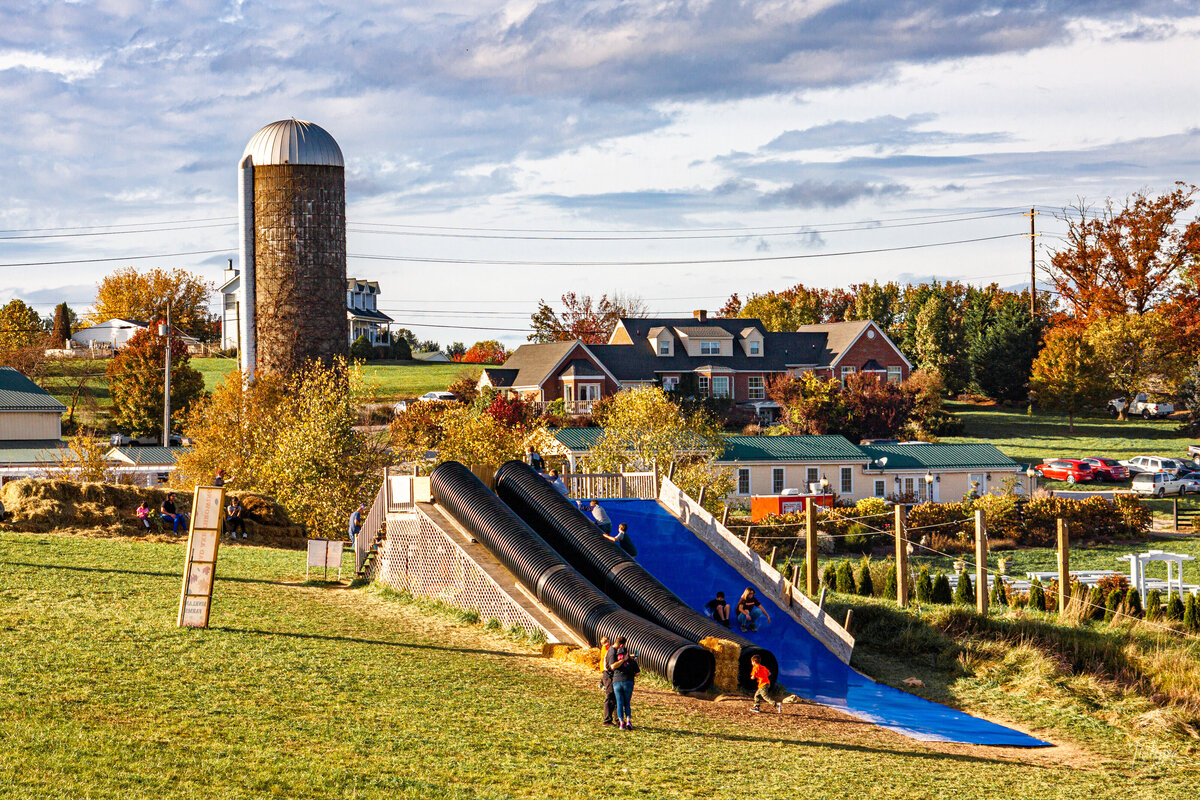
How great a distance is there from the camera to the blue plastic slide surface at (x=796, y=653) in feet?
68.1

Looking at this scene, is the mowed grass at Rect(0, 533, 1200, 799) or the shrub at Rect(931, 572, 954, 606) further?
the shrub at Rect(931, 572, 954, 606)

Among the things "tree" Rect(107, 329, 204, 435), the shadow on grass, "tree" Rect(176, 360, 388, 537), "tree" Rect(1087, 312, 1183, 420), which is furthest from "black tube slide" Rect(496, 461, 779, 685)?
"tree" Rect(1087, 312, 1183, 420)

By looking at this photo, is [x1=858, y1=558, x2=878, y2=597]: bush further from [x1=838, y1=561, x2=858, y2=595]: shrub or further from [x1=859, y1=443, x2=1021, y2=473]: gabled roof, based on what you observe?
[x1=859, y1=443, x2=1021, y2=473]: gabled roof

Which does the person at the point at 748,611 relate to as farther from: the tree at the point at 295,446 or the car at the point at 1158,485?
the car at the point at 1158,485

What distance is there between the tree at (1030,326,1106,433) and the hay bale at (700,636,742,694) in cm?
7086

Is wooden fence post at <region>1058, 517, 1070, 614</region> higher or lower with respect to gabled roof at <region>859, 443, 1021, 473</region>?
lower

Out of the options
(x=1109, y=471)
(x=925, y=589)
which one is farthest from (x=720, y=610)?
(x=1109, y=471)

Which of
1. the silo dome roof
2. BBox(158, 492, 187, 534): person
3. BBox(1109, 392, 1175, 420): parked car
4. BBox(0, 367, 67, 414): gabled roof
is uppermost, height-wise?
the silo dome roof

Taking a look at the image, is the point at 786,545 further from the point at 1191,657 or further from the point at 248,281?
the point at 248,281

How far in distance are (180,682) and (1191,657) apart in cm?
2035

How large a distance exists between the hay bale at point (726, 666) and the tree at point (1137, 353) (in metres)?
74.6

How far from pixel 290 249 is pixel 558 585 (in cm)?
3982

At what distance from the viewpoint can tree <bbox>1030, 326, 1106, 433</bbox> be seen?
86.4 m

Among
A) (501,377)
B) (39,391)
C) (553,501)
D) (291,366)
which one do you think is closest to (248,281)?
(291,366)
